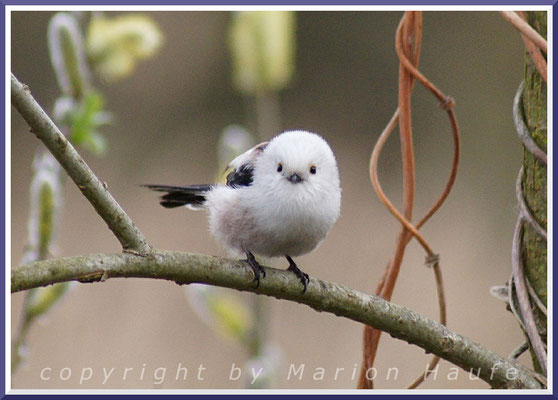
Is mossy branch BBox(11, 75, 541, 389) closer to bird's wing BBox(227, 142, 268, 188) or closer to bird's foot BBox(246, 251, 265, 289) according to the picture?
bird's foot BBox(246, 251, 265, 289)

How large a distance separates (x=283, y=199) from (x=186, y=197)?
0.30 metres

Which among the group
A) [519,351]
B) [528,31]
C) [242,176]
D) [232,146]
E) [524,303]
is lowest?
[519,351]

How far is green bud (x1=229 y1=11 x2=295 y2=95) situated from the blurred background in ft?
0.54

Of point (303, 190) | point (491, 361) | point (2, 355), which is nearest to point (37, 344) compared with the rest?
point (2, 355)

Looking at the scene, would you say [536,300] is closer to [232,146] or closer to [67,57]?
[232,146]

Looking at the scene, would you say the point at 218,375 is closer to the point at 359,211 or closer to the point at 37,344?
the point at 37,344

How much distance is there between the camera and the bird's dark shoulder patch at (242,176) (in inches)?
54.9

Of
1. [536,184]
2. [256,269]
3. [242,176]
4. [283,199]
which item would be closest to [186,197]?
[242,176]

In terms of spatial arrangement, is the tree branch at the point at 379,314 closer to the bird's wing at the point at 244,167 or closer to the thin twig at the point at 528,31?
the bird's wing at the point at 244,167

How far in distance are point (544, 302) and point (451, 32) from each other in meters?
0.70

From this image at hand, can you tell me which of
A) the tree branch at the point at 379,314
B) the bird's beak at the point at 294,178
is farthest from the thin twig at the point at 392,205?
the bird's beak at the point at 294,178

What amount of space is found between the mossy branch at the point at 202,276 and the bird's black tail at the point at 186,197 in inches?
13.4

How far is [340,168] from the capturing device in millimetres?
1729

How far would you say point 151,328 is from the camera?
176 cm
